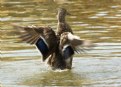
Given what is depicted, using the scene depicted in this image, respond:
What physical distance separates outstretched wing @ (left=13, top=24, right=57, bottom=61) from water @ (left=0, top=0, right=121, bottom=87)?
0.45 metres

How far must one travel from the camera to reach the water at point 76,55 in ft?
38.2

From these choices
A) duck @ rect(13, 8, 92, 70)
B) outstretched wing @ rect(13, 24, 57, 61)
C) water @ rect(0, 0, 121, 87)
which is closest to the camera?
water @ rect(0, 0, 121, 87)

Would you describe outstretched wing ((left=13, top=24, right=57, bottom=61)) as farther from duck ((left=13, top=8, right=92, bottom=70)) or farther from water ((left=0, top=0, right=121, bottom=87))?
water ((left=0, top=0, right=121, bottom=87))

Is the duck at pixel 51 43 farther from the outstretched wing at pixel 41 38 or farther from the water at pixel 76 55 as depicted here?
the water at pixel 76 55

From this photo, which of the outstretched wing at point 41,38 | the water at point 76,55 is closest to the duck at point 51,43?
the outstretched wing at point 41,38

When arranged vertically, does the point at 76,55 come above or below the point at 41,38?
below

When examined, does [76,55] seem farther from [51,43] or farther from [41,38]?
[41,38]

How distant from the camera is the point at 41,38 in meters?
12.4

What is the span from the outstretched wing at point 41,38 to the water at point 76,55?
45cm

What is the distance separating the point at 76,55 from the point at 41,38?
73.0 inches

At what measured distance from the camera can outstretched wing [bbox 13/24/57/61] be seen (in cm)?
1233

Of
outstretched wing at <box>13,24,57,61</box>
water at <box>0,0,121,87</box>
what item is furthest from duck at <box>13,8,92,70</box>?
water at <box>0,0,121,87</box>

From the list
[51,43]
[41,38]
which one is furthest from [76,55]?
[41,38]

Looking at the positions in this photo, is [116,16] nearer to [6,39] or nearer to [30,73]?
[6,39]
